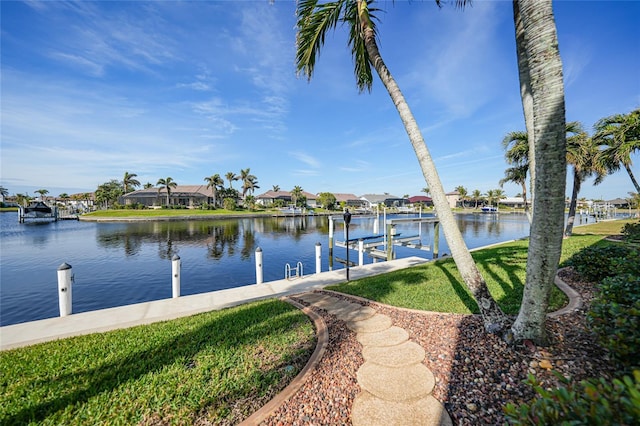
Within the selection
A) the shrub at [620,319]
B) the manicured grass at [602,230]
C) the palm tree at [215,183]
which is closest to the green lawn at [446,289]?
the shrub at [620,319]

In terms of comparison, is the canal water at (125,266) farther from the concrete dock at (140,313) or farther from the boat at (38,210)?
the boat at (38,210)

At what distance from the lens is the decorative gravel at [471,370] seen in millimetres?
2664

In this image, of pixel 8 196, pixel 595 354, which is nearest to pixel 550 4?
pixel 595 354

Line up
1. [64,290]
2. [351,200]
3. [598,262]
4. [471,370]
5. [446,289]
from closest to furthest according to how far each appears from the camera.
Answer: [471,370] → [598,262] → [64,290] → [446,289] → [351,200]

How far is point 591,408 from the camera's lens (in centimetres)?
144

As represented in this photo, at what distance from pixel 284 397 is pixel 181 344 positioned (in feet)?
7.83

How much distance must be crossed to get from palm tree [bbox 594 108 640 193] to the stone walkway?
12.8m

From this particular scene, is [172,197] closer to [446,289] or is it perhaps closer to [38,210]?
[38,210]

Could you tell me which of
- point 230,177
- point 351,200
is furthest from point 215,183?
point 351,200

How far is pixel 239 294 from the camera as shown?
8.12m

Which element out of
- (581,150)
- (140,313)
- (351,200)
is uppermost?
(351,200)

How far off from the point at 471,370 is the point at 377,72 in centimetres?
501

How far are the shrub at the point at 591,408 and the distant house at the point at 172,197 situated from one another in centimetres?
7380

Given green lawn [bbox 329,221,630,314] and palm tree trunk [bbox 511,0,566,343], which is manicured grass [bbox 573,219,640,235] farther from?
palm tree trunk [bbox 511,0,566,343]
